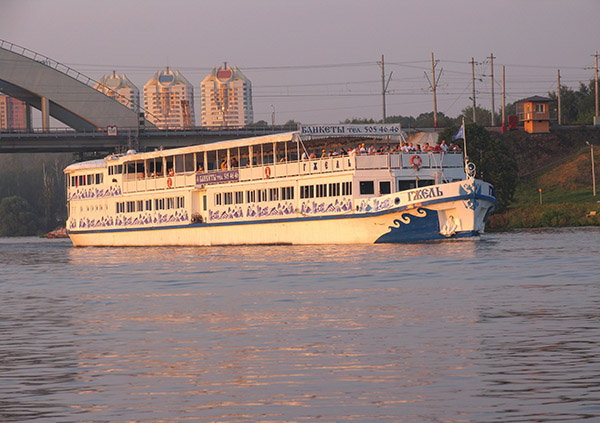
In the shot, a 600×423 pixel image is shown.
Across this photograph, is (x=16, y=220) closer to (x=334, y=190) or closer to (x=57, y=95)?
(x=57, y=95)

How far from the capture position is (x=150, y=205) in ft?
227

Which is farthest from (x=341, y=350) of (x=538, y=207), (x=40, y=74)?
(x=40, y=74)

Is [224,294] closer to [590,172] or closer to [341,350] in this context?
[341,350]

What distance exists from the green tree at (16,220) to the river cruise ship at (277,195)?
312ft

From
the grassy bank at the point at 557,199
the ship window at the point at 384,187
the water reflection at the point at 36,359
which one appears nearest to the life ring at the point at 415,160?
the ship window at the point at 384,187

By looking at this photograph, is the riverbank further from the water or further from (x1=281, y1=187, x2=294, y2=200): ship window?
the water

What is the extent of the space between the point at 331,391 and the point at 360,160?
130ft

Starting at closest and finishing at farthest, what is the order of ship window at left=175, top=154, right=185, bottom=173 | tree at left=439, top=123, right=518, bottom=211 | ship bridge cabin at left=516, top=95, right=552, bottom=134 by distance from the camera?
ship window at left=175, top=154, right=185, bottom=173, tree at left=439, top=123, right=518, bottom=211, ship bridge cabin at left=516, top=95, right=552, bottom=134

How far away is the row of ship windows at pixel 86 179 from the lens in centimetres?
7400

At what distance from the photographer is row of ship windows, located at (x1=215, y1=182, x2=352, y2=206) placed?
5425 cm

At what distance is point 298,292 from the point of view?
2883 cm

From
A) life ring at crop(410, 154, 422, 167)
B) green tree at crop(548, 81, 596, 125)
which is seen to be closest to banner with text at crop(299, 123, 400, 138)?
life ring at crop(410, 154, 422, 167)

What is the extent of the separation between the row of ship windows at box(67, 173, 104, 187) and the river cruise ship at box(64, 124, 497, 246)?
0.07 meters

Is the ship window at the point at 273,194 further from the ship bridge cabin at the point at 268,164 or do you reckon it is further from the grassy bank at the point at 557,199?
the grassy bank at the point at 557,199
